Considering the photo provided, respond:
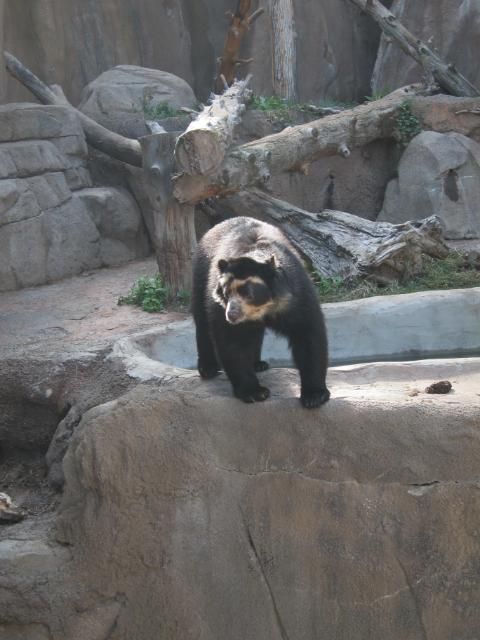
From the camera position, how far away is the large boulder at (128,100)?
42.7 ft

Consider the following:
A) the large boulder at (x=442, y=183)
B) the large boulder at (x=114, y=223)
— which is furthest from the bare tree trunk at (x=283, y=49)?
the large boulder at (x=114, y=223)

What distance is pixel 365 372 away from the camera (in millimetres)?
5812

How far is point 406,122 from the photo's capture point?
40.7 ft

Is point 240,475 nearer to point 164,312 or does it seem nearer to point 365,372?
point 365,372

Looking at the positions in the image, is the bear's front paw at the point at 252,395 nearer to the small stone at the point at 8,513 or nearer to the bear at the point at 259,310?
the bear at the point at 259,310

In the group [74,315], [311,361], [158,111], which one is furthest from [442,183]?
[311,361]

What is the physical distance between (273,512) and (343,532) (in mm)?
388

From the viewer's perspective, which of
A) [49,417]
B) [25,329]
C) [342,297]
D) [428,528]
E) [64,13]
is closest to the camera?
[428,528]

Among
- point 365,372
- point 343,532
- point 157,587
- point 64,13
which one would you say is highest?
point 64,13

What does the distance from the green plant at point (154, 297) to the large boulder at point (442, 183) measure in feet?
13.6

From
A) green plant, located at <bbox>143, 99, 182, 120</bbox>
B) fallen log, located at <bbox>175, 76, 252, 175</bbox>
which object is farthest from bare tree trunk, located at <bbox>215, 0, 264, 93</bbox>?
fallen log, located at <bbox>175, 76, 252, 175</bbox>

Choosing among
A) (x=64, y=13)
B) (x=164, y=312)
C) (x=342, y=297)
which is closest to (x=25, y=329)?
(x=164, y=312)

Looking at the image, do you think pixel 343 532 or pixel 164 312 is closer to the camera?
pixel 343 532

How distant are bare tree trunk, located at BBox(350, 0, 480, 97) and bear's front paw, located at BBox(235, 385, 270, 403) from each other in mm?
9227
